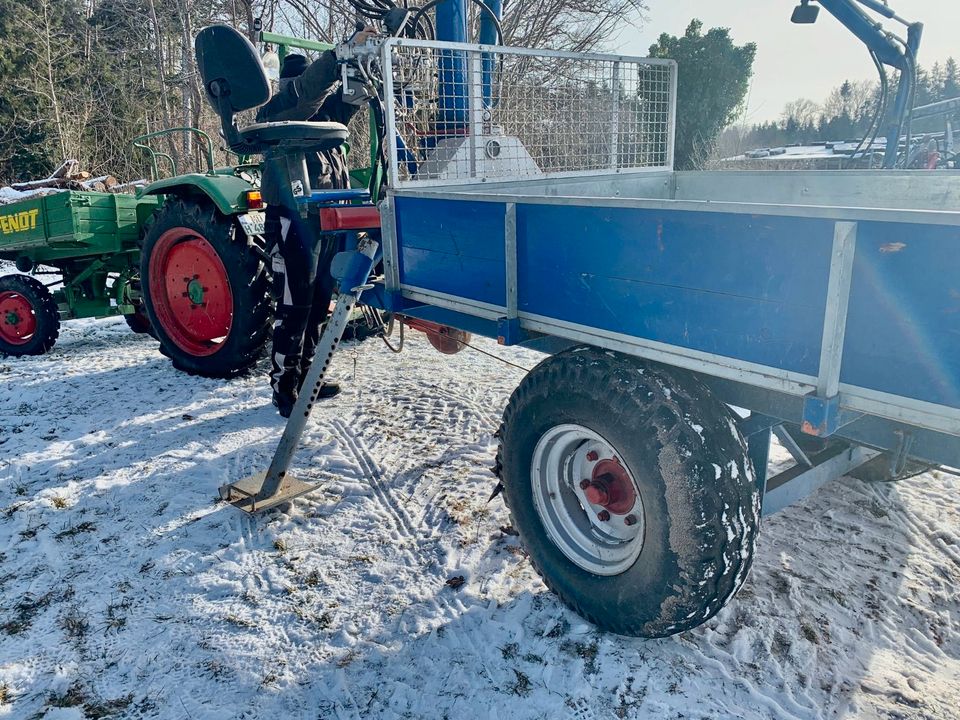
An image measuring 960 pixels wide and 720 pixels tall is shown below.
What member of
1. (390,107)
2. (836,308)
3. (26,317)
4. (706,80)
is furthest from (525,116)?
(706,80)

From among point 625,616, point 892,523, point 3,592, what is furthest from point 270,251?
point 892,523

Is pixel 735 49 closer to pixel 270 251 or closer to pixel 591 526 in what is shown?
pixel 270 251

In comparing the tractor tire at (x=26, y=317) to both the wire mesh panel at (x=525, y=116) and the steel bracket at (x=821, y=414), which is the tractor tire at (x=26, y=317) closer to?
the wire mesh panel at (x=525, y=116)

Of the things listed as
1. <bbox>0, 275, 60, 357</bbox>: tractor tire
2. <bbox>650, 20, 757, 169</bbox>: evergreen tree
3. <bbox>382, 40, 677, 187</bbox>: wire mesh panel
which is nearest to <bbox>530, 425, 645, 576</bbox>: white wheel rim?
<bbox>382, 40, 677, 187</bbox>: wire mesh panel

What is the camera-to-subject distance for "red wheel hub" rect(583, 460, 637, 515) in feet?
8.23

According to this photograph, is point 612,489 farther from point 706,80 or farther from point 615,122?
point 706,80

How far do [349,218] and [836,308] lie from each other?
2136 mm

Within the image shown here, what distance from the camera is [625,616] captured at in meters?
2.37

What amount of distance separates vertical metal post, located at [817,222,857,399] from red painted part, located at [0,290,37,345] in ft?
20.3

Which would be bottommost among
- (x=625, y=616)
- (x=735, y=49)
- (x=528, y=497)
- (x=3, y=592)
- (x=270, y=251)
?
(x=3, y=592)

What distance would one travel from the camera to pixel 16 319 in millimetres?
6105

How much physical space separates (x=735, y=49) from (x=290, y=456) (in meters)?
18.7

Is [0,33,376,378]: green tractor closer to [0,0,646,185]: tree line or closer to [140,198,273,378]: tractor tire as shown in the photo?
[140,198,273,378]: tractor tire

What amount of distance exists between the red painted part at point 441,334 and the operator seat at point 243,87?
1.06m
